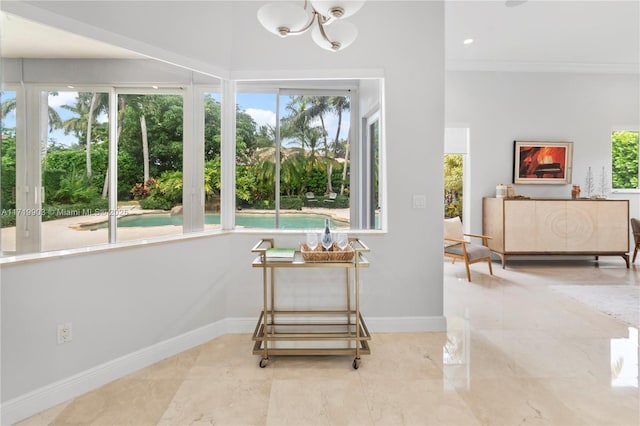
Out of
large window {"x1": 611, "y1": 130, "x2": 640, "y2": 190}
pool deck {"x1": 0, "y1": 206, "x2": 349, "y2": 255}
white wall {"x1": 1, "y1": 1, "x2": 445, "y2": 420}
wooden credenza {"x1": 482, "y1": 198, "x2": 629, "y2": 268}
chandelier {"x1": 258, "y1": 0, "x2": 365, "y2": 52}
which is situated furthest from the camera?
large window {"x1": 611, "y1": 130, "x2": 640, "y2": 190}

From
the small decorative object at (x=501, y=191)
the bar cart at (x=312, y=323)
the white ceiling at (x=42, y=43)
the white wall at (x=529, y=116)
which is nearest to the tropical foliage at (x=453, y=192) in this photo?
the white wall at (x=529, y=116)

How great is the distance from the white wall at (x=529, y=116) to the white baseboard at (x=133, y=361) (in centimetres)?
356

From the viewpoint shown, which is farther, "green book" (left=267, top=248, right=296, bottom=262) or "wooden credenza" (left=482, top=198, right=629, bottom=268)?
"wooden credenza" (left=482, top=198, right=629, bottom=268)

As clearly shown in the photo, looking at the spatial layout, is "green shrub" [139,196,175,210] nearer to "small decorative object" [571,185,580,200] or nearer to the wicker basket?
the wicker basket

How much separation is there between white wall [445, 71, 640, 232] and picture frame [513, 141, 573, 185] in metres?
0.11

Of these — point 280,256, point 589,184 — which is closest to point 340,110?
point 280,256

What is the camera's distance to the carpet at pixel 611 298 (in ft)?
11.3

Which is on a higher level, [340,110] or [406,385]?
[340,110]

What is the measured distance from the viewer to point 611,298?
13.0 feet

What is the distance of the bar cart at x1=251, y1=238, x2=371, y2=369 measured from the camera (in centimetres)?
238

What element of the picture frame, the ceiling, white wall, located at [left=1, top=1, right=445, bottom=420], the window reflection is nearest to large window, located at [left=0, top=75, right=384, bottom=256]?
white wall, located at [left=1, top=1, right=445, bottom=420]

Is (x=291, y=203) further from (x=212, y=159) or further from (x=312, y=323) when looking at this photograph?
(x=312, y=323)

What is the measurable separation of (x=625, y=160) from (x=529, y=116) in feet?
6.48

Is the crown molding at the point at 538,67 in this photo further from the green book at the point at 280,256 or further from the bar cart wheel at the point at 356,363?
the bar cart wheel at the point at 356,363
